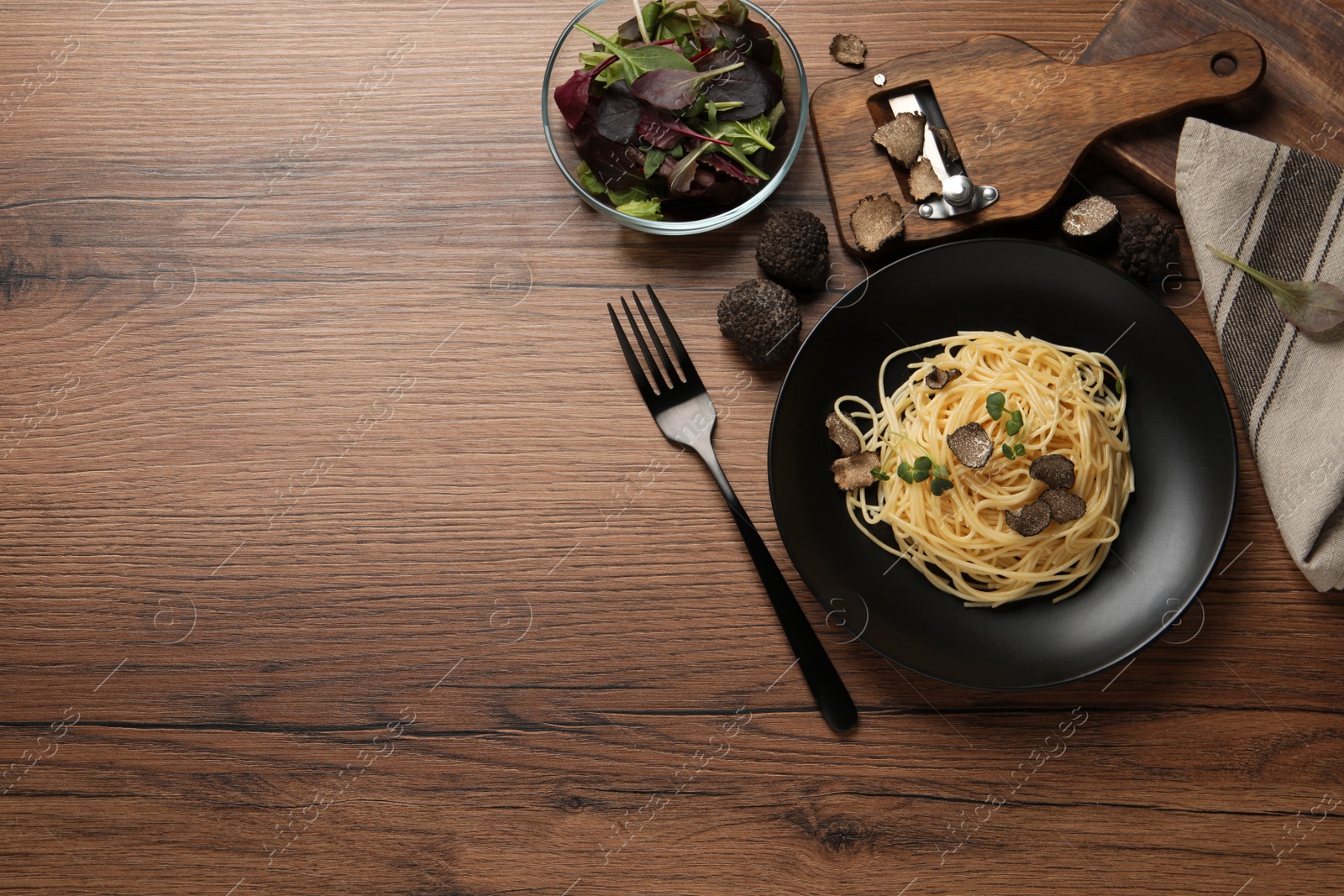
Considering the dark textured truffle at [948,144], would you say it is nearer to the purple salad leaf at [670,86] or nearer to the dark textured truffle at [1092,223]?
the dark textured truffle at [1092,223]

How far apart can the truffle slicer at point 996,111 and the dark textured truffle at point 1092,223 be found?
73 mm

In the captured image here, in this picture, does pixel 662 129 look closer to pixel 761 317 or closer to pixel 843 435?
pixel 761 317

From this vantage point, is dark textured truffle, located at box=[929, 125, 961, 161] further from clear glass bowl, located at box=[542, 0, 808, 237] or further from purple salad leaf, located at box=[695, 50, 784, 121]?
purple salad leaf, located at box=[695, 50, 784, 121]

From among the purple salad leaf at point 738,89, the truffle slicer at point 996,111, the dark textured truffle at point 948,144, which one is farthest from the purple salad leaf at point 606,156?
the dark textured truffle at point 948,144

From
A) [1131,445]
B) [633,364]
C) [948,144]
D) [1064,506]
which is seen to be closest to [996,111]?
[948,144]

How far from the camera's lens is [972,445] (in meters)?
1.90

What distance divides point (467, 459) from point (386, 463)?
21 centimetres

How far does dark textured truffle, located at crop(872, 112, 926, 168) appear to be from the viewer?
2.07 m

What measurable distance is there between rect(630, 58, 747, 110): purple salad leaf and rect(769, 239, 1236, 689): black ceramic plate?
23.0 inches

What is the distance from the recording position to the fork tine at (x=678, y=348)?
2.10 m

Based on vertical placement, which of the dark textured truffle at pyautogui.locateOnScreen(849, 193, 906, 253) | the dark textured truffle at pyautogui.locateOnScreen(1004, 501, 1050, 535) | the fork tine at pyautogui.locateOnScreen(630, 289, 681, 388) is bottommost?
the dark textured truffle at pyautogui.locateOnScreen(1004, 501, 1050, 535)

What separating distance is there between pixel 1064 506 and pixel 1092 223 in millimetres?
700

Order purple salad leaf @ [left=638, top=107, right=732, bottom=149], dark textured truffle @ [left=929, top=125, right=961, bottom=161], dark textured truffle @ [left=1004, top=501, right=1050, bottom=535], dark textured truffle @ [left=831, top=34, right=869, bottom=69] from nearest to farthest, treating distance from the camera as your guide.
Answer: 1. dark textured truffle @ [left=1004, top=501, right=1050, bottom=535]
2. purple salad leaf @ [left=638, top=107, right=732, bottom=149]
3. dark textured truffle @ [left=929, top=125, right=961, bottom=161]
4. dark textured truffle @ [left=831, top=34, right=869, bottom=69]

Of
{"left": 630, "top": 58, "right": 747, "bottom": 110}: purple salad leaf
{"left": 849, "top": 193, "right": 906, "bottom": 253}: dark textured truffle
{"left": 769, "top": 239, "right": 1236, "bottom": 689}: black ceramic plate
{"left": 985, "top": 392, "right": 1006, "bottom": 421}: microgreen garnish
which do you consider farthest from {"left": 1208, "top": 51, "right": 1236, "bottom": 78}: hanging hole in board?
{"left": 630, "top": 58, "right": 747, "bottom": 110}: purple salad leaf
